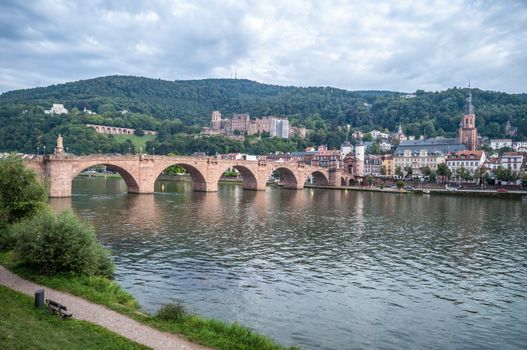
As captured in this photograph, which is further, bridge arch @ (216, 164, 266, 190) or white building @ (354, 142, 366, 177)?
white building @ (354, 142, 366, 177)

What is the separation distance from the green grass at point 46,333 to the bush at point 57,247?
4.10 metres

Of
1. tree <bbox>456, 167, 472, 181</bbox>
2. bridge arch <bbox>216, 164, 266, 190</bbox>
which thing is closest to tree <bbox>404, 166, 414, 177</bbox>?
tree <bbox>456, 167, 472, 181</bbox>

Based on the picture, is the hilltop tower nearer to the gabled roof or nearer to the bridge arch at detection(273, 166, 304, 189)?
the gabled roof

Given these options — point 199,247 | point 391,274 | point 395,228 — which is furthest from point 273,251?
point 395,228

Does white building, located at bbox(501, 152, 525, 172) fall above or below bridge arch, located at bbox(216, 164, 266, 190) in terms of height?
above

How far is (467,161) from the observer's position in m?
110

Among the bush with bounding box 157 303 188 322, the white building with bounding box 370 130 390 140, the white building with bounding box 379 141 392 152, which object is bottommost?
the bush with bounding box 157 303 188 322

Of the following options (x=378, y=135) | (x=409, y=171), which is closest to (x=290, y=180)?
(x=409, y=171)

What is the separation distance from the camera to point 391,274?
24016 mm

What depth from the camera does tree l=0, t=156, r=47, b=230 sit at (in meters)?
24.3

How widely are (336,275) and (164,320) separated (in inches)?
442

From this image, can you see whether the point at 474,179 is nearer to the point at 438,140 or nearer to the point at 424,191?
the point at 424,191

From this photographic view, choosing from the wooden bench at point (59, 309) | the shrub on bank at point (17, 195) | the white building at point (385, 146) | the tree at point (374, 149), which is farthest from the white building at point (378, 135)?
the wooden bench at point (59, 309)

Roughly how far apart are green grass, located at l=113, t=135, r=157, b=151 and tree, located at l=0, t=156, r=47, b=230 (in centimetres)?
12449
